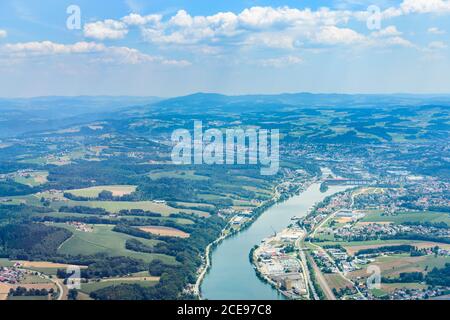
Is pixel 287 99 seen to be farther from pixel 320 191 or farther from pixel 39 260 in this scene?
pixel 39 260

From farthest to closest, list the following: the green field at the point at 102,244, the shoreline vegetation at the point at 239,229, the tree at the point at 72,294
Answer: the green field at the point at 102,244, the shoreline vegetation at the point at 239,229, the tree at the point at 72,294

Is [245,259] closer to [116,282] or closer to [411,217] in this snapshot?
[116,282]

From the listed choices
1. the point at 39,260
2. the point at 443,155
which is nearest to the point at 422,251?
the point at 39,260

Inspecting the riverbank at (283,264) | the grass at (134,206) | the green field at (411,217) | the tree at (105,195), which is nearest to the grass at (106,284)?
the riverbank at (283,264)

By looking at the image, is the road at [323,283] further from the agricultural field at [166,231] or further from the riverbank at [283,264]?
the agricultural field at [166,231]

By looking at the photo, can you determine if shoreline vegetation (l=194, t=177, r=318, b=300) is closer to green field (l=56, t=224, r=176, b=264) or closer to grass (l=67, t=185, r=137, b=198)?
green field (l=56, t=224, r=176, b=264)

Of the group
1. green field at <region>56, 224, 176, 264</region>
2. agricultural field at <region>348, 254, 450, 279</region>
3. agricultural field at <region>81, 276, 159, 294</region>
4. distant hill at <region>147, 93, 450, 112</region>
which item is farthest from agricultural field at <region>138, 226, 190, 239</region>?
Result: distant hill at <region>147, 93, 450, 112</region>

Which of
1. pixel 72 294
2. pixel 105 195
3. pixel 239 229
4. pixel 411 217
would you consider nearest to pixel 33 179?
pixel 105 195
